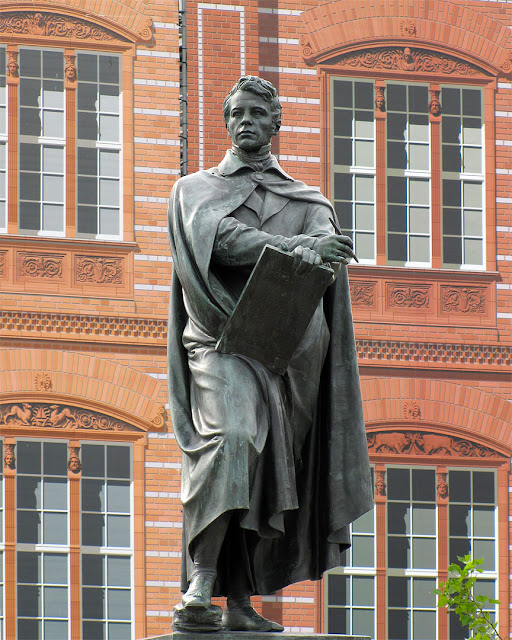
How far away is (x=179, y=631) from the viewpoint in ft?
18.0

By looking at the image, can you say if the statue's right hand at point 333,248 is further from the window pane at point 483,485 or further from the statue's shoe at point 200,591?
the window pane at point 483,485

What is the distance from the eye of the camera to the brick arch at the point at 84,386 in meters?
20.7

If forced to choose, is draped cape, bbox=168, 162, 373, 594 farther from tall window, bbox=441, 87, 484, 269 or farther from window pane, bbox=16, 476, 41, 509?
tall window, bbox=441, 87, 484, 269

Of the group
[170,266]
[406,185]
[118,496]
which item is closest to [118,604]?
[118,496]

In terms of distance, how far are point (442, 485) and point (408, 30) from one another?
550 centimetres

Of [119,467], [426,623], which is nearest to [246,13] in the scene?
[119,467]

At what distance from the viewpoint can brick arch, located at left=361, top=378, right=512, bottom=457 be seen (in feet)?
69.9

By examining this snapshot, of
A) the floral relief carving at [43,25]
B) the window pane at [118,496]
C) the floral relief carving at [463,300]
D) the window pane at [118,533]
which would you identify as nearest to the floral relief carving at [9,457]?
the window pane at [118,496]

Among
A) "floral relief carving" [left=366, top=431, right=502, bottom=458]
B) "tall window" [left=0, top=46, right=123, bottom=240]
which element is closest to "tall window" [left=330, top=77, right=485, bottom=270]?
"floral relief carving" [left=366, top=431, right=502, bottom=458]

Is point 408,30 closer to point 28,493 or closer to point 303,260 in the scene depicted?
point 28,493

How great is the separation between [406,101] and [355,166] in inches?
42.1

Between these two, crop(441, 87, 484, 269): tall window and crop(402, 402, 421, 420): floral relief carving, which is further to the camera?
crop(441, 87, 484, 269): tall window

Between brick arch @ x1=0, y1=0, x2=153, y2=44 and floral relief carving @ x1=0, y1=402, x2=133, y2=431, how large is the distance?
172 inches

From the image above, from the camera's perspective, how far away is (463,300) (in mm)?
21688
